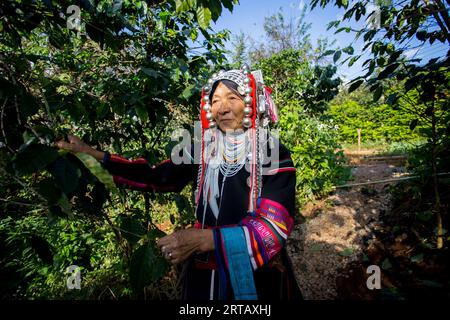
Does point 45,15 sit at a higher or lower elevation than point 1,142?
higher

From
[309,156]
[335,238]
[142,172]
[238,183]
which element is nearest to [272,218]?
[238,183]

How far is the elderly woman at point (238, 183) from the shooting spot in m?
1.22

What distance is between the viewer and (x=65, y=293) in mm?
3264

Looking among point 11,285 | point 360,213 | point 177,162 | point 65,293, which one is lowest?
point 65,293

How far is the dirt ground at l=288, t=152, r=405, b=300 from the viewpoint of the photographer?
141 inches

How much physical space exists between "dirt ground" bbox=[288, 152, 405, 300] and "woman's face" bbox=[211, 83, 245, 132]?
2915 millimetres

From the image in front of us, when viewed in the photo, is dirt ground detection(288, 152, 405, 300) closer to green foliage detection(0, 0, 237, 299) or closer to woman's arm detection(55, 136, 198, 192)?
green foliage detection(0, 0, 237, 299)

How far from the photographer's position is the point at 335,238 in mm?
4445

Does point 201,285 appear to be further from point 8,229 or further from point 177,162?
point 8,229

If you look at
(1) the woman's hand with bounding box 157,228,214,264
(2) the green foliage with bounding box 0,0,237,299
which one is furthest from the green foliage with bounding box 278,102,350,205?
(1) the woman's hand with bounding box 157,228,214,264
